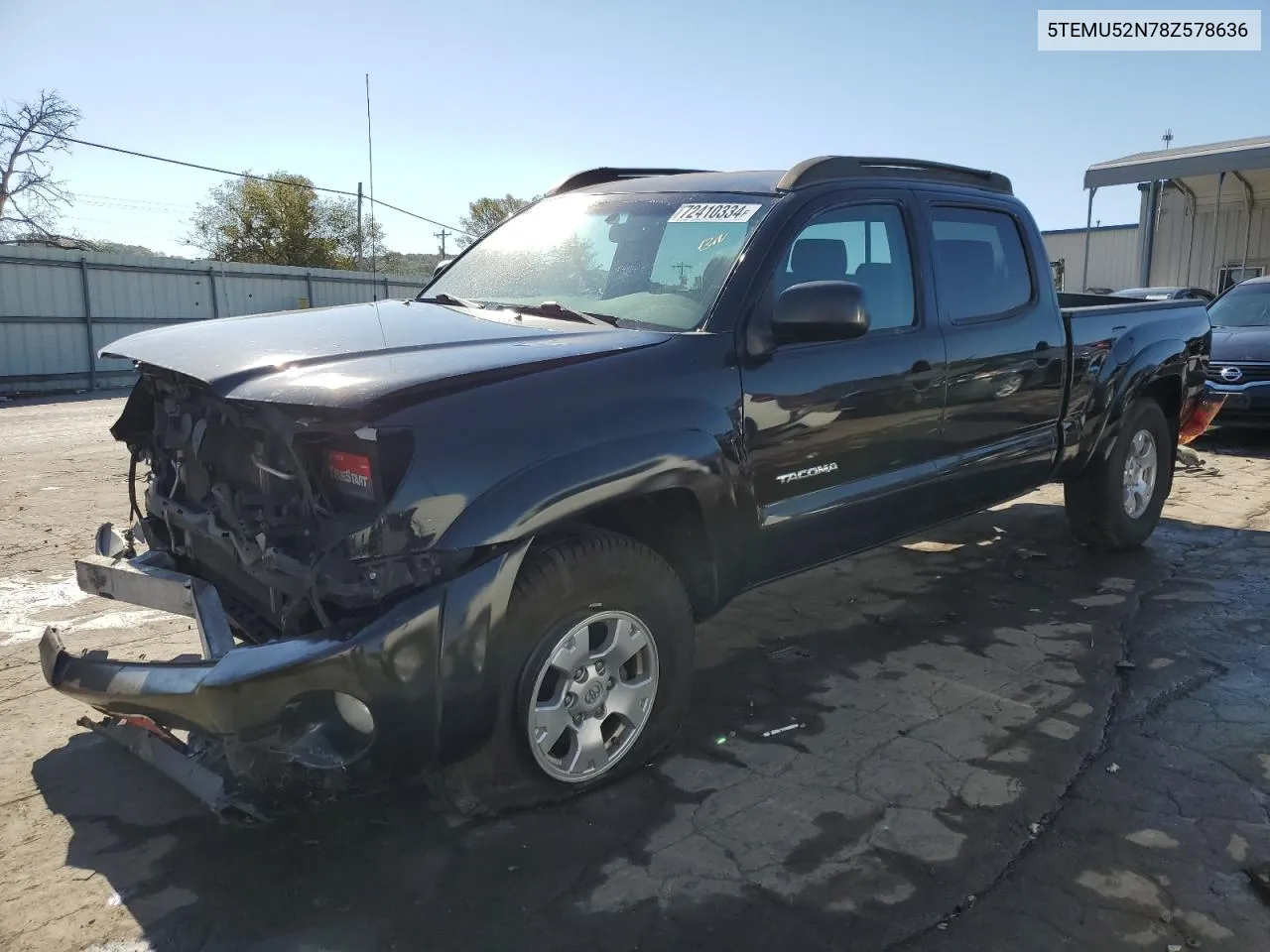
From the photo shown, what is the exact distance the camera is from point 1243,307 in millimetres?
11055

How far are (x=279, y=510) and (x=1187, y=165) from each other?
21.0 meters

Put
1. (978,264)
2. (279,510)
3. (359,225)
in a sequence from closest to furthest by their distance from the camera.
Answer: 1. (279,510)
2. (978,264)
3. (359,225)

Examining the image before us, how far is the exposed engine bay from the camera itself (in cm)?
247

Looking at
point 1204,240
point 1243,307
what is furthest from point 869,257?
point 1204,240

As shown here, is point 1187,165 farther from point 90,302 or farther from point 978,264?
point 90,302

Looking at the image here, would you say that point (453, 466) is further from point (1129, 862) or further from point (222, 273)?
point (222, 273)

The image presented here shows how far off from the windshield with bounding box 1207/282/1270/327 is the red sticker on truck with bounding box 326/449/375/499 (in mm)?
10875

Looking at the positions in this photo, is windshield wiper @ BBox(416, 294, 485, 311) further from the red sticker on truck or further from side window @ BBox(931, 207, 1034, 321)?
side window @ BBox(931, 207, 1034, 321)

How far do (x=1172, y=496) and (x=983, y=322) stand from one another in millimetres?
4262

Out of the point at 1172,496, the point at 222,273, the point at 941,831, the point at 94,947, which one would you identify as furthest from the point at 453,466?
the point at 222,273

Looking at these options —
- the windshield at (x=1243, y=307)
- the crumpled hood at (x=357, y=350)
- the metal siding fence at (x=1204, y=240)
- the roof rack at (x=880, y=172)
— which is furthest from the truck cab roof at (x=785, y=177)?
the metal siding fence at (x=1204, y=240)

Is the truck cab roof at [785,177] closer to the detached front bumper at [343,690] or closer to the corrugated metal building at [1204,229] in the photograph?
the detached front bumper at [343,690]

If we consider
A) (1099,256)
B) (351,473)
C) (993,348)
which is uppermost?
(1099,256)

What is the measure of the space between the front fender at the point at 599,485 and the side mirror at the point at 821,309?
501 millimetres
